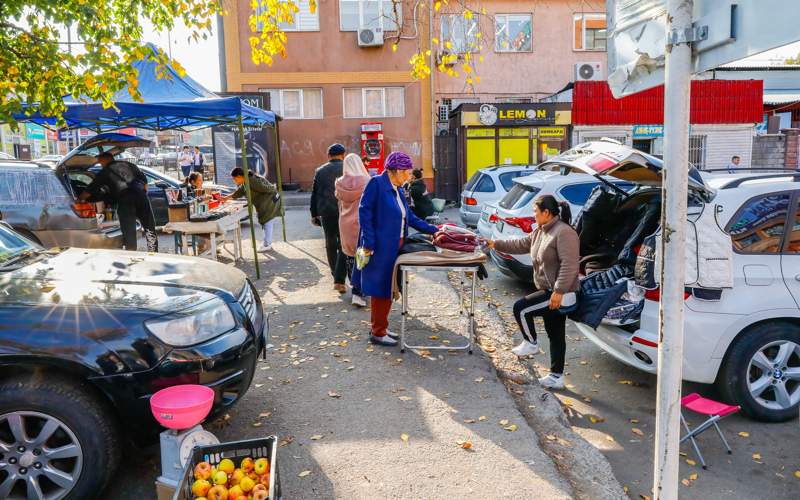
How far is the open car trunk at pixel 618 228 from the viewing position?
4.62 metres

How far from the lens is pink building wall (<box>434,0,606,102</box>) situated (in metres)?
25.0

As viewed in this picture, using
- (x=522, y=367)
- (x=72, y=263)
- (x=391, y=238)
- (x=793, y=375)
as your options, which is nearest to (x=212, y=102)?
(x=391, y=238)

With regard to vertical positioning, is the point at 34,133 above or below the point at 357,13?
below

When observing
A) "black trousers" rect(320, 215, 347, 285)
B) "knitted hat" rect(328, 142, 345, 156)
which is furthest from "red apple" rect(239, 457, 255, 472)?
"knitted hat" rect(328, 142, 345, 156)

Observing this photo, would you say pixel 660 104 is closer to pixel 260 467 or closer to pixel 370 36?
pixel 370 36

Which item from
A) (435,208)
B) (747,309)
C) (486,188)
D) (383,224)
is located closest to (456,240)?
(383,224)

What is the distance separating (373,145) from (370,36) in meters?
4.07

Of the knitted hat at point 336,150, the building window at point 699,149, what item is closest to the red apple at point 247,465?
the knitted hat at point 336,150

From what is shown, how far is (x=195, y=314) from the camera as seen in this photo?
363cm

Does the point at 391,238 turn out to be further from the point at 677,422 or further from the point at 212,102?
the point at 212,102

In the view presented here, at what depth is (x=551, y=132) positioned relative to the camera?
2286cm

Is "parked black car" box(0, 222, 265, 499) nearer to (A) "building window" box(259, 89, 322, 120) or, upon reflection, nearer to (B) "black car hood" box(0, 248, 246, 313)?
(B) "black car hood" box(0, 248, 246, 313)

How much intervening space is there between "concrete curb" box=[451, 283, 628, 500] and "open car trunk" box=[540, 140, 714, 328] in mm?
760

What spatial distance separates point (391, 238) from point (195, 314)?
243 cm
